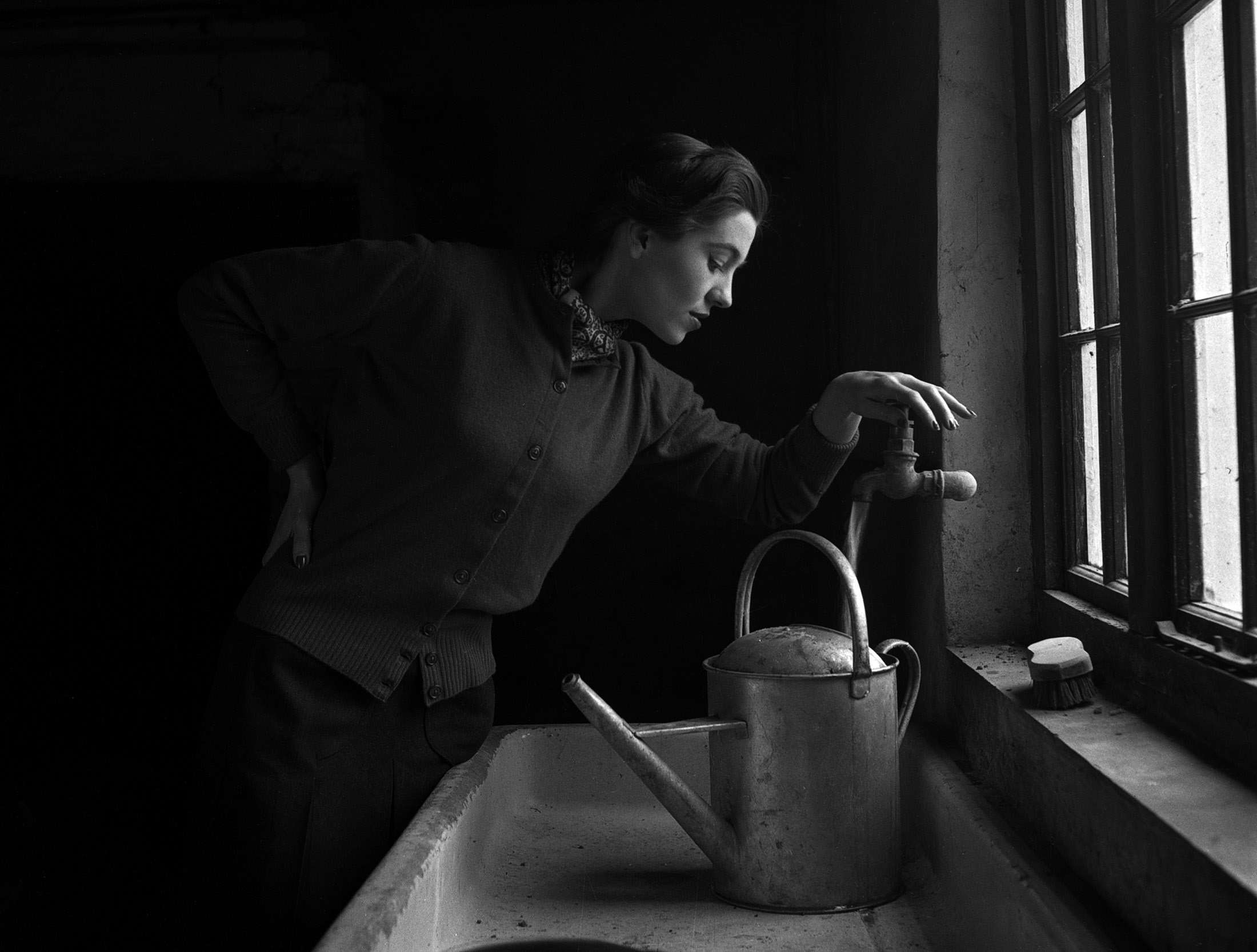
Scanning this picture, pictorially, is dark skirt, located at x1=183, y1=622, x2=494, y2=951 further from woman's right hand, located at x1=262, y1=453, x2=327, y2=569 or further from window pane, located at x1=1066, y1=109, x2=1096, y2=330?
window pane, located at x1=1066, y1=109, x2=1096, y2=330

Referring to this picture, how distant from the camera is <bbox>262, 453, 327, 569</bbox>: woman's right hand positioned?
1.38 meters

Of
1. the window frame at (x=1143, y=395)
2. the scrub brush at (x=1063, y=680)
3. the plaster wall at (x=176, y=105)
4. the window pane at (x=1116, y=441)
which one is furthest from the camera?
the plaster wall at (x=176, y=105)

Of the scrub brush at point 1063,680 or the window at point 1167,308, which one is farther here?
the scrub brush at point 1063,680

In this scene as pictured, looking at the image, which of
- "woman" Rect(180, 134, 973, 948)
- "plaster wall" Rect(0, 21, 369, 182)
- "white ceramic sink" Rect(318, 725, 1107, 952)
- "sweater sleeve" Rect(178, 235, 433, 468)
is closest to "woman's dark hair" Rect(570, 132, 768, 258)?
"woman" Rect(180, 134, 973, 948)

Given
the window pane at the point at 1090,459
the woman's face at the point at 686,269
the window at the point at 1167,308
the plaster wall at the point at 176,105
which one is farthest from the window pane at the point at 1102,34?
the plaster wall at the point at 176,105

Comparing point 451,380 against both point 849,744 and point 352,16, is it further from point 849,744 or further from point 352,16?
point 352,16

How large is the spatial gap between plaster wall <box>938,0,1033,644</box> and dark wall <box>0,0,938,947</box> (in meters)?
0.44

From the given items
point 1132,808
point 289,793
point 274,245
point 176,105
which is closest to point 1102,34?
point 1132,808

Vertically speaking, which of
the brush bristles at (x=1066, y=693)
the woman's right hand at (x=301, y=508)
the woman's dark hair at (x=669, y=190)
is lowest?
the brush bristles at (x=1066, y=693)

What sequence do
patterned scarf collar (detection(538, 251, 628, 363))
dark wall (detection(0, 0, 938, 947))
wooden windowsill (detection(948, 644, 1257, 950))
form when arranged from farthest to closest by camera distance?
dark wall (detection(0, 0, 938, 947)) → patterned scarf collar (detection(538, 251, 628, 363)) → wooden windowsill (detection(948, 644, 1257, 950))

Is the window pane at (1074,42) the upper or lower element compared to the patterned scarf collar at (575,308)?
upper

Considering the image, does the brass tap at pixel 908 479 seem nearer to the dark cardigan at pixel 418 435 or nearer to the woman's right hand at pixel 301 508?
the dark cardigan at pixel 418 435

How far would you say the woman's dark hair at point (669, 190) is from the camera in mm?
1334

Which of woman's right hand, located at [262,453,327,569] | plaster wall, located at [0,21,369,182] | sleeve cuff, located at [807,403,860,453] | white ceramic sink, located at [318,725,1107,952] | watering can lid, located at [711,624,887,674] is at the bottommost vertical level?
white ceramic sink, located at [318,725,1107,952]
